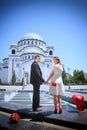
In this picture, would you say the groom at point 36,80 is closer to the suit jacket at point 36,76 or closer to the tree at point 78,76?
the suit jacket at point 36,76

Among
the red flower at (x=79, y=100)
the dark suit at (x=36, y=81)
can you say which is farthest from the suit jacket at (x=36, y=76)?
the red flower at (x=79, y=100)

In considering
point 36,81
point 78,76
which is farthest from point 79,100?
point 36,81

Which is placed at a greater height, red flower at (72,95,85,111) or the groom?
the groom

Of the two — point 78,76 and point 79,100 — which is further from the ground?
point 78,76

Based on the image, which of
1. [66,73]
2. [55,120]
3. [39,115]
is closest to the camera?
[55,120]

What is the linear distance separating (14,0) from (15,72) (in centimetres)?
215

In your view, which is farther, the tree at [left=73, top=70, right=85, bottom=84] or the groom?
the tree at [left=73, top=70, right=85, bottom=84]

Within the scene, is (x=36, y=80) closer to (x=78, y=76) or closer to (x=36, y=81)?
(x=36, y=81)

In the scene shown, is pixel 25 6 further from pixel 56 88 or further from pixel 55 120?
pixel 55 120

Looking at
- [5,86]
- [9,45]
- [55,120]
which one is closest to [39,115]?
[55,120]

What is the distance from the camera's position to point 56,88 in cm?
335

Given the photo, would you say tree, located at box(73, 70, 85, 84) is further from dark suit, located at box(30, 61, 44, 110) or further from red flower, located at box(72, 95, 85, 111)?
dark suit, located at box(30, 61, 44, 110)

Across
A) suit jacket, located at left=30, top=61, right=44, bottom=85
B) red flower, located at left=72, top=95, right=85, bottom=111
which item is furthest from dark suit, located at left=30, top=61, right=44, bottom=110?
red flower, located at left=72, top=95, right=85, bottom=111

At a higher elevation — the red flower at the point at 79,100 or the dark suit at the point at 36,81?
the dark suit at the point at 36,81
